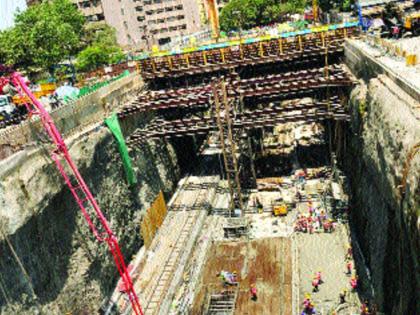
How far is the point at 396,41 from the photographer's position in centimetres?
3619

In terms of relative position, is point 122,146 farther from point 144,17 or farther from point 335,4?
point 144,17

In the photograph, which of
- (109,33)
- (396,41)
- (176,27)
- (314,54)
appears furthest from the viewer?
(176,27)

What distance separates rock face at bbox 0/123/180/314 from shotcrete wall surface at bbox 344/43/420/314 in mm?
16573

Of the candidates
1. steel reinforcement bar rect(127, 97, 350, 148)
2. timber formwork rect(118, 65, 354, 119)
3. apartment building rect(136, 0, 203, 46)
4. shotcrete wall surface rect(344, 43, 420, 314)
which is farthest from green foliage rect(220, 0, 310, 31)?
shotcrete wall surface rect(344, 43, 420, 314)

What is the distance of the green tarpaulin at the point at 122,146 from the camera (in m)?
31.2

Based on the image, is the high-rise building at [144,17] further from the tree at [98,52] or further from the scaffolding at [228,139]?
the scaffolding at [228,139]

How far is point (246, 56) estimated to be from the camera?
148 ft

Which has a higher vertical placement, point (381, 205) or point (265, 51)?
point (265, 51)

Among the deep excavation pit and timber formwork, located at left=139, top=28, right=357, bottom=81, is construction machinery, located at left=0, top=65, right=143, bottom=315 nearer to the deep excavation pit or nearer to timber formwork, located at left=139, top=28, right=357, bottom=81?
the deep excavation pit

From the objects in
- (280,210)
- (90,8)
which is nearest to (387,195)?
(280,210)

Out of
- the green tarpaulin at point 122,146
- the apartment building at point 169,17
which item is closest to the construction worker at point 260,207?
the green tarpaulin at point 122,146

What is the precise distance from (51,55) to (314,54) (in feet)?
107

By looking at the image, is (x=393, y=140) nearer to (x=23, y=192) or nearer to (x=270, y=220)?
(x=270, y=220)

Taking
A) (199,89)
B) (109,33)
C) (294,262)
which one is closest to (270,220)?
(294,262)
